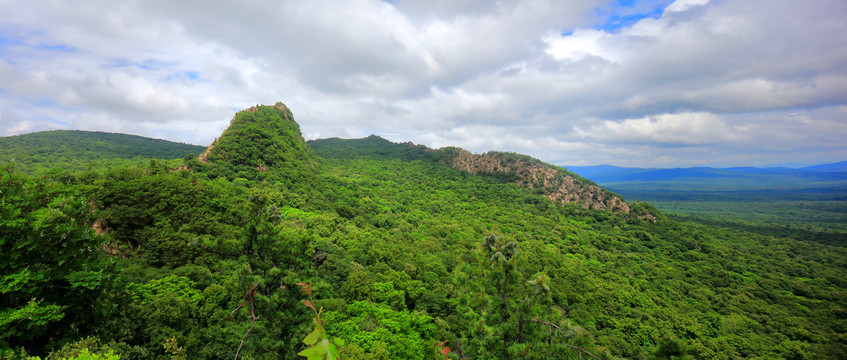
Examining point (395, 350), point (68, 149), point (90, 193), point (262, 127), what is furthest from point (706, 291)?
point (68, 149)

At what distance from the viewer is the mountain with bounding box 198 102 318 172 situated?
162ft

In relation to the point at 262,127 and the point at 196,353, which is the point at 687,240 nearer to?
the point at 196,353

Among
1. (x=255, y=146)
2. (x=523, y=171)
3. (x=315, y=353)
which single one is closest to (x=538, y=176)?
(x=523, y=171)

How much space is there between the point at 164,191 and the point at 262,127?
47.9 m

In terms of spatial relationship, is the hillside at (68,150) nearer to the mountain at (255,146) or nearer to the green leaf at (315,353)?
the mountain at (255,146)

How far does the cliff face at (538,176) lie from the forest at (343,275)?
38.4 ft

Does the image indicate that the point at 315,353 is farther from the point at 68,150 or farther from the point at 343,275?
the point at 68,150

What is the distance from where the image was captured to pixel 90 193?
2095 cm

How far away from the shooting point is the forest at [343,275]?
34.8ft

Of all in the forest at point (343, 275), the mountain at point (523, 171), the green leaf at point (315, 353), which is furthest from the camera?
the mountain at point (523, 171)

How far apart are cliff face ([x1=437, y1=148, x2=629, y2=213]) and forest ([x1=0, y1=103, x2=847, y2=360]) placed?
11.7m

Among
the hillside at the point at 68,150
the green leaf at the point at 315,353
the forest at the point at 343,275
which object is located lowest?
the forest at the point at 343,275

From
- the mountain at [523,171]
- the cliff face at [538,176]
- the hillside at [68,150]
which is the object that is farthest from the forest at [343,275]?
the mountain at [523,171]

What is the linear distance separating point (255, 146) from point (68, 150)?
62.3 meters
